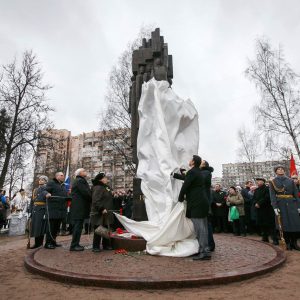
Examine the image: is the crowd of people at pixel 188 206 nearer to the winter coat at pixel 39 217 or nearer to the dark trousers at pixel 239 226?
the winter coat at pixel 39 217

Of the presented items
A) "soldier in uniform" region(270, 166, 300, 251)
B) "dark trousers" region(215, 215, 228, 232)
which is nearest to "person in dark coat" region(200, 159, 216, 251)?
"soldier in uniform" region(270, 166, 300, 251)

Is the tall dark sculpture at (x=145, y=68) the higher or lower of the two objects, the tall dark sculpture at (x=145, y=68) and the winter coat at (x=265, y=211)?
the higher

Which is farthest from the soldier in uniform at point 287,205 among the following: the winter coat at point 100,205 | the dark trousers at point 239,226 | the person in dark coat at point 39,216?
the person in dark coat at point 39,216

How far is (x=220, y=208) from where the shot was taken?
405 inches

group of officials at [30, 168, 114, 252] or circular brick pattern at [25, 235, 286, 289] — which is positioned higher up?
group of officials at [30, 168, 114, 252]

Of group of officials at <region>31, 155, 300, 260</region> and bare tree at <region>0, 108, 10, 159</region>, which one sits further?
bare tree at <region>0, 108, 10, 159</region>

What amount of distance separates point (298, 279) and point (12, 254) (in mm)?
5781

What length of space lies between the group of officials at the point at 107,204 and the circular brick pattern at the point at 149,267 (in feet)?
1.56

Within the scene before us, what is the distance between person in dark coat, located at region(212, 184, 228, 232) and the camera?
1027cm

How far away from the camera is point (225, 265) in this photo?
441 centimetres

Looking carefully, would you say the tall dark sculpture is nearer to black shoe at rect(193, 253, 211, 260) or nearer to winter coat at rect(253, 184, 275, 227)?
black shoe at rect(193, 253, 211, 260)

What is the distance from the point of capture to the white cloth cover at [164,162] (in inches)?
205

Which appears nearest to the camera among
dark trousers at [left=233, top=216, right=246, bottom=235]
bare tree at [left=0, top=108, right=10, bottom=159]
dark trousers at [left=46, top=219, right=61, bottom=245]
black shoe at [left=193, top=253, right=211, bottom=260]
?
black shoe at [left=193, top=253, right=211, bottom=260]

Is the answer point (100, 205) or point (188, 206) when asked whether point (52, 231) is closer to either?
point (100, 205)
